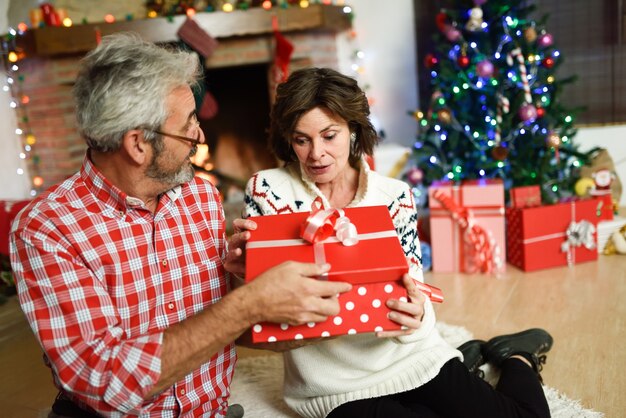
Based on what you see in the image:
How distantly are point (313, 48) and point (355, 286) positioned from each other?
306 cm

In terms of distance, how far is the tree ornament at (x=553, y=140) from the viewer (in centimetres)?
315

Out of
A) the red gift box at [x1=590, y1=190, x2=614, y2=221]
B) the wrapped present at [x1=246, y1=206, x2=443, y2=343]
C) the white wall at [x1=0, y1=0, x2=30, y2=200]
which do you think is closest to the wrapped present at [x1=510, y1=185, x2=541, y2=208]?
the red gift box at [x1=590, y1=190, x2=614, y2=221]

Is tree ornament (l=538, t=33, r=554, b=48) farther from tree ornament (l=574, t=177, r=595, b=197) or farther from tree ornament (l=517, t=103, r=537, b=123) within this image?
tree ornament (l=574, t=177, r=595, b=197)

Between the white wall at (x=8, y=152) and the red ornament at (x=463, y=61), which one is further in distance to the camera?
the white wall at (x=8, y=152)

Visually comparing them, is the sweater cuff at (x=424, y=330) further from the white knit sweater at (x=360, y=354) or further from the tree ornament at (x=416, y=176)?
the tree ornament at (x=416, y=176)

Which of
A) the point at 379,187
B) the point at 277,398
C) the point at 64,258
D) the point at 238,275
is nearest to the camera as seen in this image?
the point at 64,258

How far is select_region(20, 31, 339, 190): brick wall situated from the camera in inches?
150

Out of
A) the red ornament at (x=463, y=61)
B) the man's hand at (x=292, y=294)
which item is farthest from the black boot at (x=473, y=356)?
the red ornament at (x=463, y=61)

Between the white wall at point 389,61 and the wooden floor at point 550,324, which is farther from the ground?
the white wall at point 389,61

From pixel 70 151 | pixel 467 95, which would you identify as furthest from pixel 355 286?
pixel 70 151

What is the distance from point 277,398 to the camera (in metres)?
1.97

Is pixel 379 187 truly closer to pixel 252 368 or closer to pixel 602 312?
pixel 252 368

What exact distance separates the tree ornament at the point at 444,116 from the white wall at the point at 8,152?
2.79 m

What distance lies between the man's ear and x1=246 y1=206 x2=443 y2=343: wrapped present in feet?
0.99
